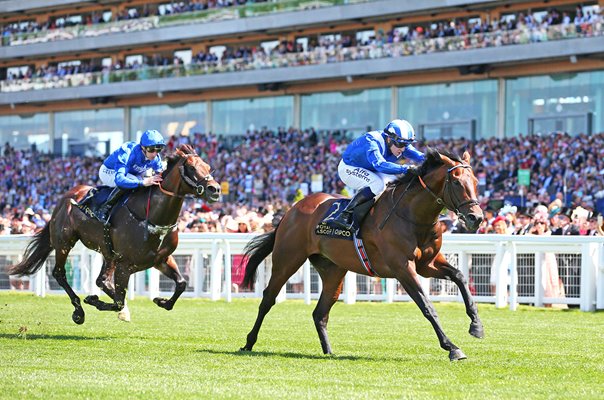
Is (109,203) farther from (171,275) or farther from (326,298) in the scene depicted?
(326,298)

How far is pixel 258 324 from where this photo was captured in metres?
9.48

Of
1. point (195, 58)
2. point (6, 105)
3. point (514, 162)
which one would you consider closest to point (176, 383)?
point (514, 162)

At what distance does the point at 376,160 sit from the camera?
9.20 meters

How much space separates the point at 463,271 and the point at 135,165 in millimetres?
5896

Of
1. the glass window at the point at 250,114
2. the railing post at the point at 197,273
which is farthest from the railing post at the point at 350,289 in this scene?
the glass window at the point at 250,114

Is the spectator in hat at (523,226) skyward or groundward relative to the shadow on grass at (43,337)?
skyward

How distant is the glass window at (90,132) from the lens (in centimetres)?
4728

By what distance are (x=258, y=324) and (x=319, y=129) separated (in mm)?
30892

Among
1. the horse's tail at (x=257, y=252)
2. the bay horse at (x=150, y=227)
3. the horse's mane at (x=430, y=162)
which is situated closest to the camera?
the horse's mane at (x=430, y=162)

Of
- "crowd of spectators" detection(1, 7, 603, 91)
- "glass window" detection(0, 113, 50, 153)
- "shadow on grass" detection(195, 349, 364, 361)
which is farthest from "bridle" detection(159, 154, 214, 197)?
"glass window" detection(0, 113, 50, 153)

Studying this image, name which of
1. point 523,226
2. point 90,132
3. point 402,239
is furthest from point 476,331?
point 90,132

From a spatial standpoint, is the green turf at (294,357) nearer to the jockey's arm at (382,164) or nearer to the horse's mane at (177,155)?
the jockey's arm at (382,164)

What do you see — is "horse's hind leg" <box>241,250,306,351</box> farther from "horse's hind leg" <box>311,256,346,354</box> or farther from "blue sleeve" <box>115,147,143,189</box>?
"blue sleeve" <box>115,147,143,189</box>

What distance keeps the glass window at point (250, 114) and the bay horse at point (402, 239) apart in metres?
31.7
